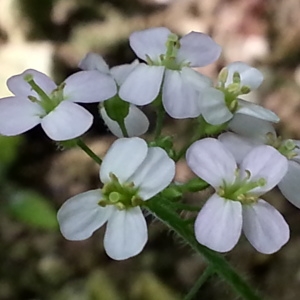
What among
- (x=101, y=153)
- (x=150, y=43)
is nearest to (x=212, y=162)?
(x=150, y=43)

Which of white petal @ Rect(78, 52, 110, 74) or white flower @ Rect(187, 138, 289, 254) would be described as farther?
Answer: white petal @ Rect(78, 52, 110, 74)

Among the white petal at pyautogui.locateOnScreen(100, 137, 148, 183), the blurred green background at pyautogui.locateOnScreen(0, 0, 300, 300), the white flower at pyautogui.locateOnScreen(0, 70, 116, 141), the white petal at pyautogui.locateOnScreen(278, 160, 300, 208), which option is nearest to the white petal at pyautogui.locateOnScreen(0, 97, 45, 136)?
the white flower at pyautogui.locateOnScreen(0, 70, 116, 141)

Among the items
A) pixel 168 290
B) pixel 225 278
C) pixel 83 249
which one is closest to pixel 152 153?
pixel 225 278

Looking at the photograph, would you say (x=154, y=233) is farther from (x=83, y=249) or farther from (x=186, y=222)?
(x=186, y=222)

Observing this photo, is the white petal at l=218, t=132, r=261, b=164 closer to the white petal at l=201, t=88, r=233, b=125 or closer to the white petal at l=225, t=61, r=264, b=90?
the white petal at l=201, t=88, r=233, b=125

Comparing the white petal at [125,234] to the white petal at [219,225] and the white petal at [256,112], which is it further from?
the white petal at [256,112]

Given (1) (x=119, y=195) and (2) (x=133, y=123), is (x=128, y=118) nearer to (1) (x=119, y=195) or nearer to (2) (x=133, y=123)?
(2) (x=133, y=123)
